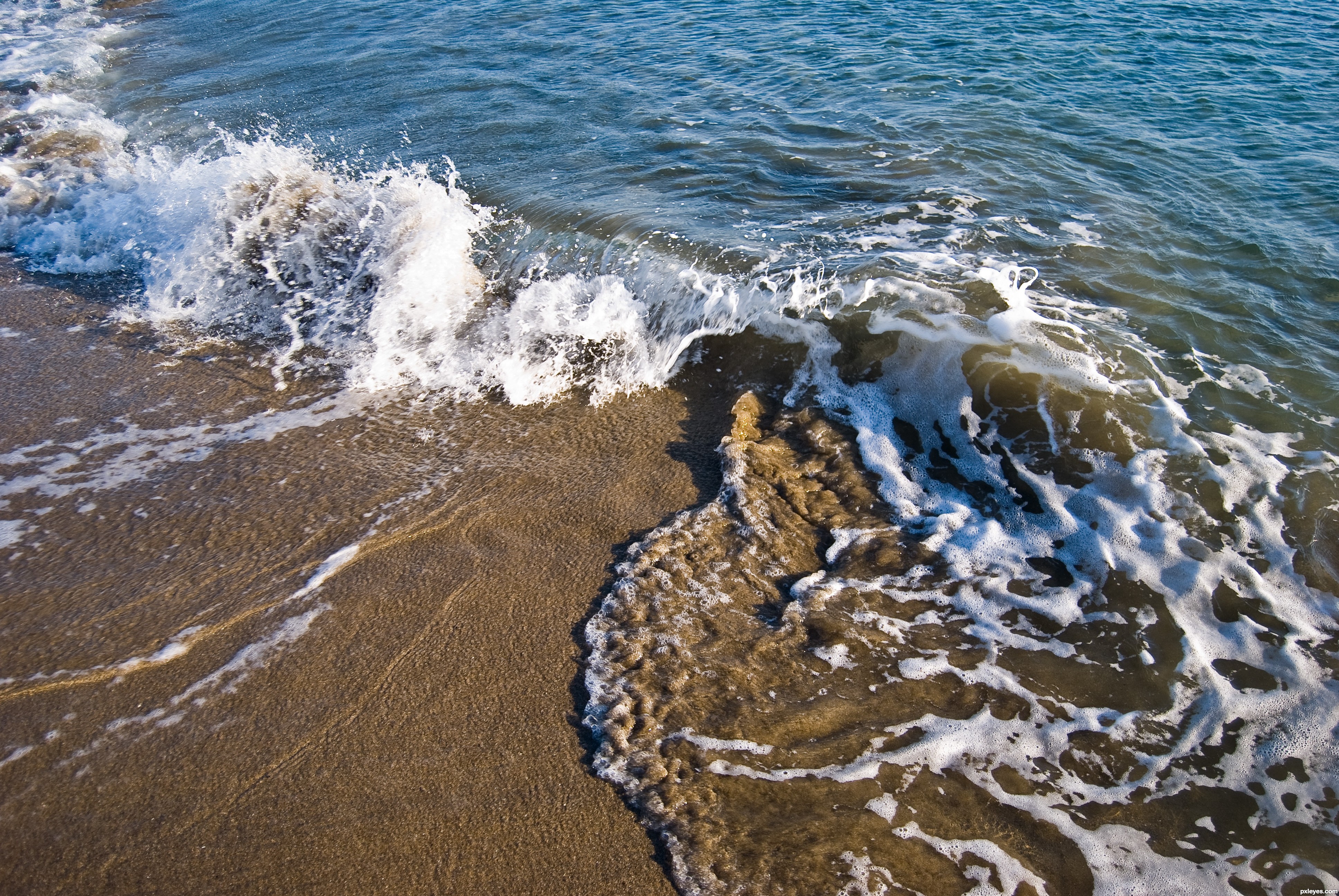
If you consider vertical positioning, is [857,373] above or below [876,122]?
below

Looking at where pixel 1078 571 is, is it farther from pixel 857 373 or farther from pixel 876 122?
pixel 876 122

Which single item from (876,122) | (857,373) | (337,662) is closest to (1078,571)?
(857,373)

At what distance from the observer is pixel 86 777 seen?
8.76 ft

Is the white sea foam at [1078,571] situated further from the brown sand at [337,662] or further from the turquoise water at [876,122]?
the turquoise water at [876,122]

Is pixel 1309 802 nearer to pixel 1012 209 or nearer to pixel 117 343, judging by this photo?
pixel 1012 209

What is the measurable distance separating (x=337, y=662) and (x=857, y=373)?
125 inches

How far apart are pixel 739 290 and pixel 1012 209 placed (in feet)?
8.13

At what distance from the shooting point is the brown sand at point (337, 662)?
97.3 inches

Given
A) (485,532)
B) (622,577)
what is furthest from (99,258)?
(622,577)

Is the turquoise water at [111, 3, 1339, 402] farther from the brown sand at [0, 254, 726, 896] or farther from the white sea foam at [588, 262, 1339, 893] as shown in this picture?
the brown sand at [0, 254, 726, 896]

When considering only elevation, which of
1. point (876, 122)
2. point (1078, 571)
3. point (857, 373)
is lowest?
point (1078, 571)

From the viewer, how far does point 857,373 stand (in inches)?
184

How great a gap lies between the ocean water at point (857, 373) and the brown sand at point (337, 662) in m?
0.08

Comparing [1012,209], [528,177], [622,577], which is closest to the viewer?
[622,577]
